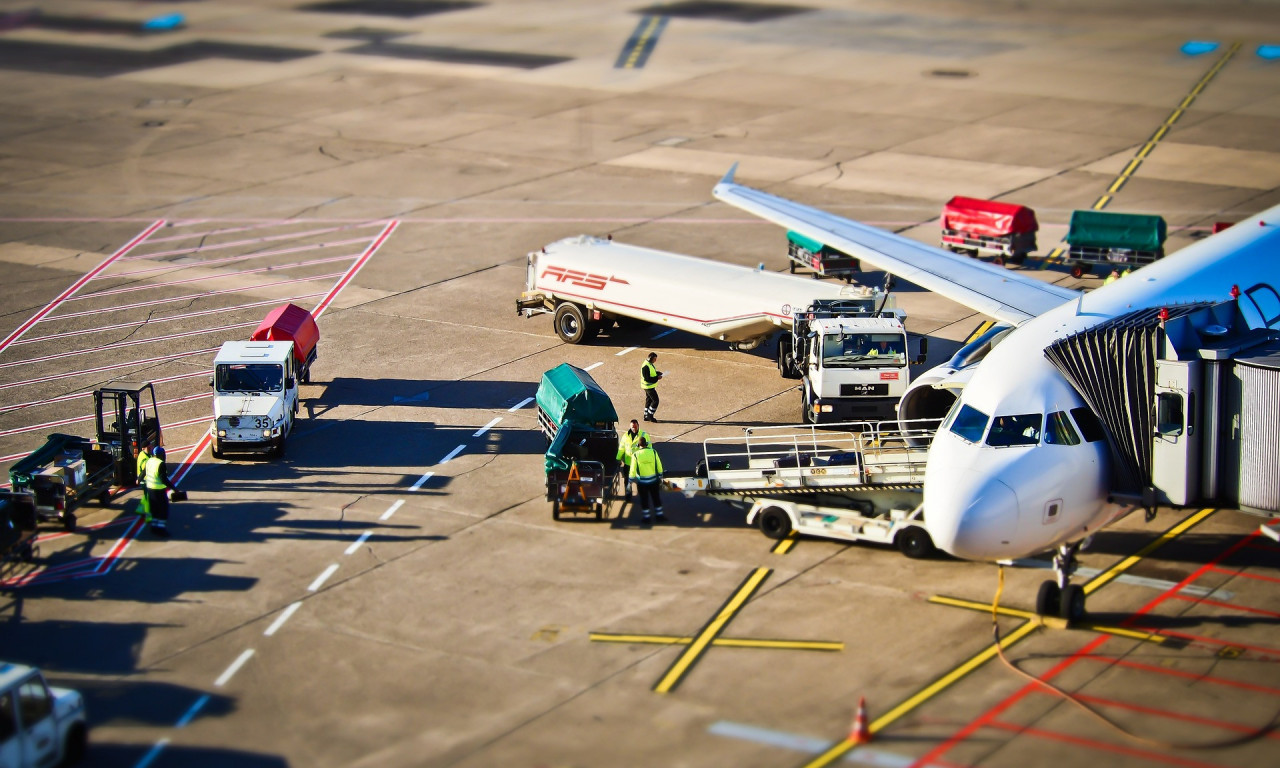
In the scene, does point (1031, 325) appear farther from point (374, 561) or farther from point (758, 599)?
point (374, 561)

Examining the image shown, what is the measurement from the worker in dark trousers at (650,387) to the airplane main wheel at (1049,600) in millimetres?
12861

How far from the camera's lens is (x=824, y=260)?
4575cm

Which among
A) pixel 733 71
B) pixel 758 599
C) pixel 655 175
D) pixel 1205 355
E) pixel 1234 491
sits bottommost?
pixel 758 599

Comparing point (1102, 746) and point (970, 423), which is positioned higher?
point (970, 423)

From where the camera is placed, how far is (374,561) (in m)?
27.2

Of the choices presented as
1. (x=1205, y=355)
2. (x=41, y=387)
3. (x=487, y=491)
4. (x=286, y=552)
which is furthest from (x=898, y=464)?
(x=41, y=387)

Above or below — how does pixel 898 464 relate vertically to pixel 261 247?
below

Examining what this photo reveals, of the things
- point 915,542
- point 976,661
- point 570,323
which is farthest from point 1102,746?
point 570,323

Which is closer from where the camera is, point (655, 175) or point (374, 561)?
point (374, 561)

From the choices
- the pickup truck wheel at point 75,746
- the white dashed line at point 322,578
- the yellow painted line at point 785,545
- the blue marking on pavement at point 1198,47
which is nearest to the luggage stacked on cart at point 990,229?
the yellow painted line at point 785,545

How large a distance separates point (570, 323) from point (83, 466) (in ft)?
52.6

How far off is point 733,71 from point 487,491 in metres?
55.2

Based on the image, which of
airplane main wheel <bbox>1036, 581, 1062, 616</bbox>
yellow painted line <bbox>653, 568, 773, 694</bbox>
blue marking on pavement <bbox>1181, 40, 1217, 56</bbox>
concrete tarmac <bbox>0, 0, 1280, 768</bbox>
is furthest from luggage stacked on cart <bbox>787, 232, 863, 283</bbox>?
blue marking on pavement <bbox>1181, 40, 1217, 56</bbox>

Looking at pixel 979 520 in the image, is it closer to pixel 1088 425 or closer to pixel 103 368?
pixel 1088 425
